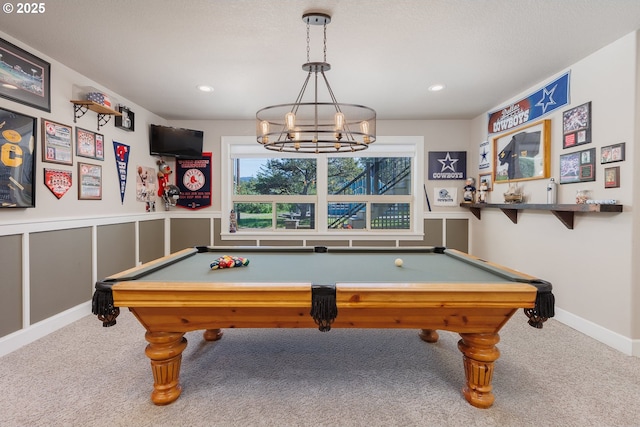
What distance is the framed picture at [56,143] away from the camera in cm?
273

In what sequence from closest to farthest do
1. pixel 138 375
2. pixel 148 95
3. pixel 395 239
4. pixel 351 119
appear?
1. pixel 138 375
2. pixel 351 119
3. pixel 148 95
4. pixel 395 239

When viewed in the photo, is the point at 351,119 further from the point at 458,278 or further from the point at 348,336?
the point at 348,336

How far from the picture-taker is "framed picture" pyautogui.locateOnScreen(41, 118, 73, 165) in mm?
2727

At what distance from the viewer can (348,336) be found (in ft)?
8.98

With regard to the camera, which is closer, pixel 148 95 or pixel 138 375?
pixel 138 375

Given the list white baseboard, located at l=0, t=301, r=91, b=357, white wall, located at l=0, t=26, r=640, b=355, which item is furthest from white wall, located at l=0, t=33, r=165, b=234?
white baseboard, located at l=0, t=301, r=91, b=357

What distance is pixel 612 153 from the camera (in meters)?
2.51

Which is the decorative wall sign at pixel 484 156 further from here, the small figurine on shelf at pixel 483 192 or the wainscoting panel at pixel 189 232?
the wainscoting panel at pixel 189 232

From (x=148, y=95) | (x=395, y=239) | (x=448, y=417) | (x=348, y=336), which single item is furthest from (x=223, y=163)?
(x=448, y=417)

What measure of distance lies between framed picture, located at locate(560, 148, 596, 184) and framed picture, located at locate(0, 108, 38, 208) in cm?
453

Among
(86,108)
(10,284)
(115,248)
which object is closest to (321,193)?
(115,248)

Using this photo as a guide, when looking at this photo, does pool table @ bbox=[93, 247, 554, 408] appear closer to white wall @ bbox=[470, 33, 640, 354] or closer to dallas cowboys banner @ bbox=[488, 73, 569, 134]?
white wall @ bbox=[470, 33, 640, 354]

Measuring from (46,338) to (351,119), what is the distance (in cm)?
304

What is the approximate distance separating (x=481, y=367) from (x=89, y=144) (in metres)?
3.82
